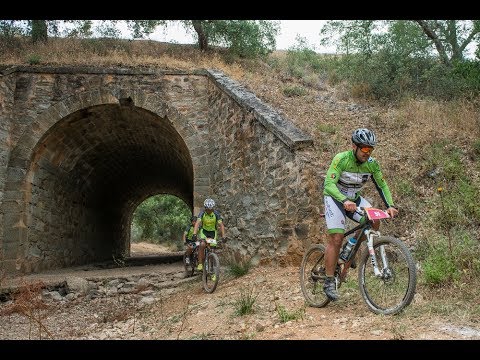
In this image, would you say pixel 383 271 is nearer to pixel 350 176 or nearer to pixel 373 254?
pixel 373 254

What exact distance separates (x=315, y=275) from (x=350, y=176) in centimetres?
130

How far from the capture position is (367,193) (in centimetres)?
799

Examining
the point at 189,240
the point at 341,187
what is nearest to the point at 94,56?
the point at 189,240

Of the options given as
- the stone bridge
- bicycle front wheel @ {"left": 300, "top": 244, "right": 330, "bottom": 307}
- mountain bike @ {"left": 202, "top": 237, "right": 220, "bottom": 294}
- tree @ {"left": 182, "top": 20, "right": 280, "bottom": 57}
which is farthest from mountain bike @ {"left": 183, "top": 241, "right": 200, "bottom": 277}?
tree @ {"left": 182, "top": 20, "right": 280, "bottom": 57}

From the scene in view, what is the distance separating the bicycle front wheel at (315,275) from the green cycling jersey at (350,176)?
83cm

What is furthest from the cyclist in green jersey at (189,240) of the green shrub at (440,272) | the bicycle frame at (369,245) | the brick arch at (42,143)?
the green shrub at (440,272)

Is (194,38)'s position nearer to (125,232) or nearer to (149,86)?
(149,86)

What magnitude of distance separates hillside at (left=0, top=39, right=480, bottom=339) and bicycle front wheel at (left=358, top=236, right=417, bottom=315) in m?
0.15

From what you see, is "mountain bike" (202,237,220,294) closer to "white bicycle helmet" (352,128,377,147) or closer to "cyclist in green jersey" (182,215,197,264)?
"cyclist in green jersey" (182,215,197,264)

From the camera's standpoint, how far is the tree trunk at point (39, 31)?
49.7 ft

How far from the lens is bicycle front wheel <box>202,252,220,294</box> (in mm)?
7812

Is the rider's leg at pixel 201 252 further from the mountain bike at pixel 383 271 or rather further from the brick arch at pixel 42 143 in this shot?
the mountain bike at pixel 383 271

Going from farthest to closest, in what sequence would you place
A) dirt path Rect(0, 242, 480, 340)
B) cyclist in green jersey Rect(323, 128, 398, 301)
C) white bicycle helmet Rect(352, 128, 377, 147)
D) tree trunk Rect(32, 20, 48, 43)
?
tree trunk Rect(32, 20, 48, 43), cyclist in green jersey Rect(323, 128, 398, 301), white bicycle helmet Rect(352, 128, 377, 147), dirt path Rect(0, 242, 480, 340)
